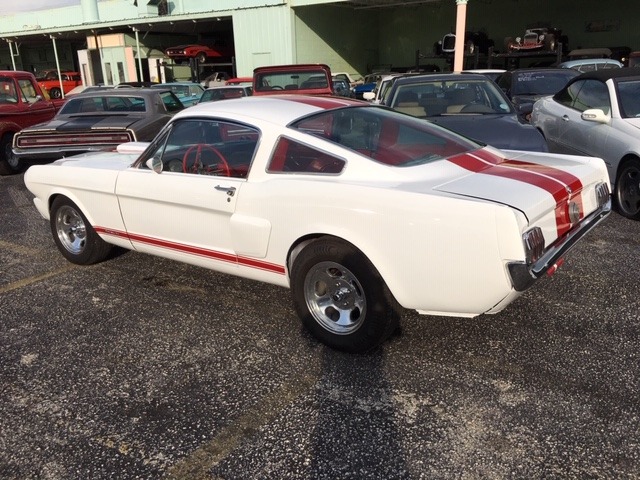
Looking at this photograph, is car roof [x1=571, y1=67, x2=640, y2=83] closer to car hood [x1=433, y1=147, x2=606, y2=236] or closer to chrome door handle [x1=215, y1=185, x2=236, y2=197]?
car hood [x1=433, y1=147, x2=606, y2=236]

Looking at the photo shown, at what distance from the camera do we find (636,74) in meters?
6.51

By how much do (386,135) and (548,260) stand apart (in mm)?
1355

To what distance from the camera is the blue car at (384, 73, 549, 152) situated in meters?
5.96

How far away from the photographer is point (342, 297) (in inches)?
130

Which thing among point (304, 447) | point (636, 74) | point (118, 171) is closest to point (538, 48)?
point (636, 74)

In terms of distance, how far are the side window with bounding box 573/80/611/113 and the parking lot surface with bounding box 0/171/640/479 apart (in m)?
2.86

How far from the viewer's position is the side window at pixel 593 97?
21.2 ft

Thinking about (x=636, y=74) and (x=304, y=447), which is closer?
(x=304, y=447)

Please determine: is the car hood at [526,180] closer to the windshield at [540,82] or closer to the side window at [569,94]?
the side window at [569,94]

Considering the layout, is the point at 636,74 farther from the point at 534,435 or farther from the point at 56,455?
the point at 56,455

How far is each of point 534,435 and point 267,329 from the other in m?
1.77

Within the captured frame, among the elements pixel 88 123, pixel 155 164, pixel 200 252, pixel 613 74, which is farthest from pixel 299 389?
pixel 88 123

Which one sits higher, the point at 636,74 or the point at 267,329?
the point at 636,74

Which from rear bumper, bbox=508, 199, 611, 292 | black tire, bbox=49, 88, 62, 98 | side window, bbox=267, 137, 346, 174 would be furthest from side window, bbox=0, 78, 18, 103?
black tire, bbox=49, 88, 62, 98
